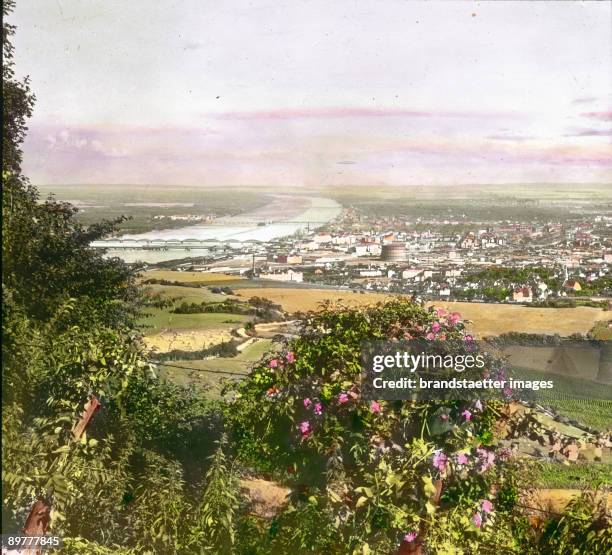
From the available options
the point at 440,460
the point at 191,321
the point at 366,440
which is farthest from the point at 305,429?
the point at 191,321

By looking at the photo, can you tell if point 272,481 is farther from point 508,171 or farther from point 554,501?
point 508,171

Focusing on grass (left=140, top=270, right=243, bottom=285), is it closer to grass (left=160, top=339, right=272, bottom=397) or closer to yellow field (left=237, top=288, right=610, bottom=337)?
grass (left=160, top=339, right=272, bottom=397)

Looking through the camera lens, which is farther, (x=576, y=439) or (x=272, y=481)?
(x=272, y=481)

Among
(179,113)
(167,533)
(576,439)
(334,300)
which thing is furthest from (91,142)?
(576,439)

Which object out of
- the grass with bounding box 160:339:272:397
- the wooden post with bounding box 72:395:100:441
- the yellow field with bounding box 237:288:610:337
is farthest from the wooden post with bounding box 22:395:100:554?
the yellow field with bounding box 237:288:610:337

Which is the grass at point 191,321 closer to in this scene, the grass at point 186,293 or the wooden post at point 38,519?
the grass at point 186,293

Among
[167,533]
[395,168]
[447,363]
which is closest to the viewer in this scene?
[447,363]

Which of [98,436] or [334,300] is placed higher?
[334,300]
